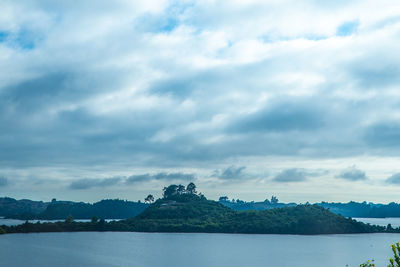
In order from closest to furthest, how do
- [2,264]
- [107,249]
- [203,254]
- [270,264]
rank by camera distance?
[2,264]
[270,264]
[203,254]
[107,249]

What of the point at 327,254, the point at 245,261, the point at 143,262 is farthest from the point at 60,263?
the point at 327,254

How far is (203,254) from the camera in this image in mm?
182875

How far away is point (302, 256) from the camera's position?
178 m

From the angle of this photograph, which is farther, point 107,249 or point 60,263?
point 107,249

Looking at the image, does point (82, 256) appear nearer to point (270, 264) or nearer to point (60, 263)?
point (60, 263)

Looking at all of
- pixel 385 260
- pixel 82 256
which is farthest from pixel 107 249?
pixel 385 260

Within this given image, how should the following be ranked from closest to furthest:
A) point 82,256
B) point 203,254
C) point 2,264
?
1. point 2,264
2. point 82,256
3. point 203,254

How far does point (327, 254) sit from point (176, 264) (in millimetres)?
74061

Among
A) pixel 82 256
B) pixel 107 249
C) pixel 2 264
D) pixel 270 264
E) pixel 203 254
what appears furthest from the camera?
pixel 107 249

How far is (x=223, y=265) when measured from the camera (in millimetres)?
155375

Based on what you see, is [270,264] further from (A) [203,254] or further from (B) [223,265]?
(A) [203,254]

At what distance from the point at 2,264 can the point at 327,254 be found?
5195 inches

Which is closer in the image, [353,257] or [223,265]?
[223,265]

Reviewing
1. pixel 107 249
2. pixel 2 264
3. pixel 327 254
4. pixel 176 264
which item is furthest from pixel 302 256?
pixel 2 264
